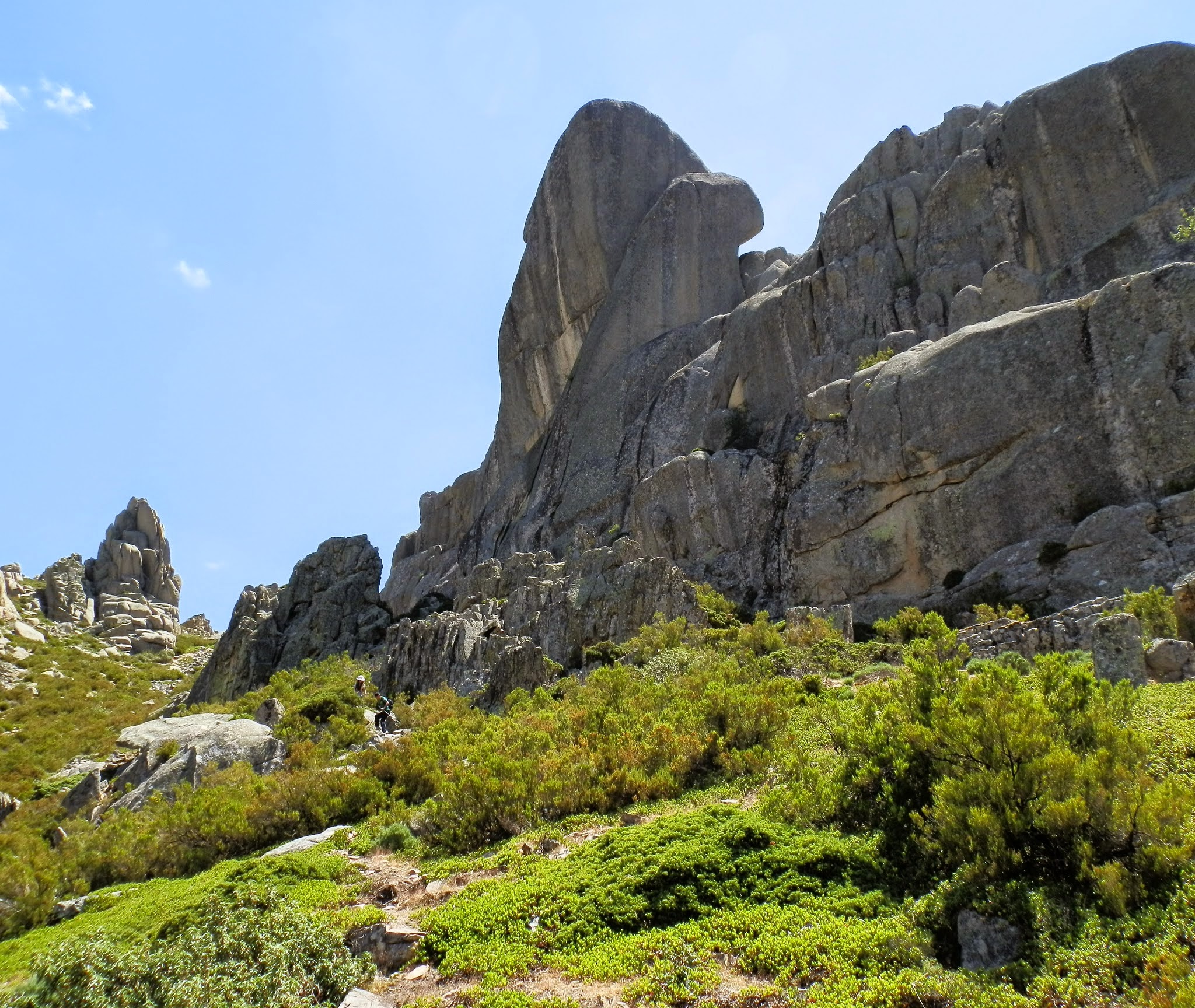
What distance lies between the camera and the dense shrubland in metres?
7.30

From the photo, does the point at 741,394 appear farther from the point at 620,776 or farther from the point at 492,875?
the point at 492,875

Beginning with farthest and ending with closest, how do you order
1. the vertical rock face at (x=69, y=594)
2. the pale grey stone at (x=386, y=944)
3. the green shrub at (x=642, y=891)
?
the vertical rock face at (x=69, y=594), the pale grey stone at (x=386, y=944), the green shrub at (x=642, y=891)

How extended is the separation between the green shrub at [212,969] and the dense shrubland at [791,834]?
4.5 inches

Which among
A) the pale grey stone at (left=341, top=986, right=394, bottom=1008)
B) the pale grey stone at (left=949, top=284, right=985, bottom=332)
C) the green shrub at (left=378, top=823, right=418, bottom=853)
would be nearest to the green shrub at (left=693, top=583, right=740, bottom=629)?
the pale grey stone at (left=949, top=284, right=985, bottom=332)

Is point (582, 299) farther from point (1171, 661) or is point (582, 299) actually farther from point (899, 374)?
point (1171, 661)

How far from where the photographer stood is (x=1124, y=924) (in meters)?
6.88

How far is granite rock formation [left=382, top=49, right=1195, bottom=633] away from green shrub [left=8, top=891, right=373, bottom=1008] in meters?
21.1

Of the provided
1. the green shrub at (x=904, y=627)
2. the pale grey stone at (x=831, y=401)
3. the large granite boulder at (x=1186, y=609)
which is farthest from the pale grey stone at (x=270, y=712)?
the large granite boulder at (x=1186, y=609)

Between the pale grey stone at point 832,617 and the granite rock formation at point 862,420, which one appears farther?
the granite rock formation at point 862,420

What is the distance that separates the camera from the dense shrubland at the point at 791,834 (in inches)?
287

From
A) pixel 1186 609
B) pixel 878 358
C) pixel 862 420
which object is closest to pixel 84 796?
pixel 1186 609

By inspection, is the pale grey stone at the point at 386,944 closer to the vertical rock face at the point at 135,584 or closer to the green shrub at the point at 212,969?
the green shrub at the point at 212,969

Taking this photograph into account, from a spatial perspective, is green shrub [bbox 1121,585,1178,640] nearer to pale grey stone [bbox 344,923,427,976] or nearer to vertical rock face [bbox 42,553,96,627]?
pale grey stone [bbox 344,923,427,976]

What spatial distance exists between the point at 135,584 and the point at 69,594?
7210 millimetres
